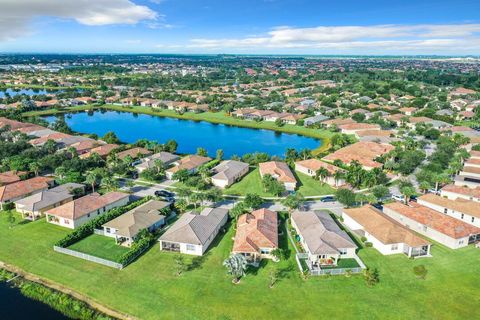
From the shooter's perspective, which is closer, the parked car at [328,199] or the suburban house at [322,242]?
the suburban house at [322,242]

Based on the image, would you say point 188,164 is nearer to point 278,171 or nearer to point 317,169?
point 278,171

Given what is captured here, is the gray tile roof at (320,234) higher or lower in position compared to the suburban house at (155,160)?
lower

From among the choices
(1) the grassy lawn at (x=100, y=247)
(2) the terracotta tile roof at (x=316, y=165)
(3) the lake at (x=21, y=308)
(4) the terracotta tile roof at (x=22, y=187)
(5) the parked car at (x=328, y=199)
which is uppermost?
(4) the terracotta tile roof at (x=22, y=187)

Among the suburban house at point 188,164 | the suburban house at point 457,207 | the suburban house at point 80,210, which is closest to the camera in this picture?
the suburban house at point 80,210

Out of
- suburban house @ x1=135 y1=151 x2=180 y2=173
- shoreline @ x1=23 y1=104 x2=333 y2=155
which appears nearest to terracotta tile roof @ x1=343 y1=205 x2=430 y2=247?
suburban house @ x1=135 y1=151 x2=180 y2=173

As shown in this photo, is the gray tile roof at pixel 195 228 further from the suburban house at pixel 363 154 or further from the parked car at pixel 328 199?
the suburban house at pixel 363 154

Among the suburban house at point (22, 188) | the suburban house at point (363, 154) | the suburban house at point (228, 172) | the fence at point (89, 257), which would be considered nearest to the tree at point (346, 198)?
the suburban house at point (228, 172)

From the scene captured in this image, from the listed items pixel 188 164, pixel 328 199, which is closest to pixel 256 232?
pixel 328 199

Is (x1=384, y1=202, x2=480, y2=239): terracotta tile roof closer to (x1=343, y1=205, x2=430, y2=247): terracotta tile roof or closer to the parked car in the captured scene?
(x1=343, y1=205, x2=430, y2=247): terracotta tile roof
